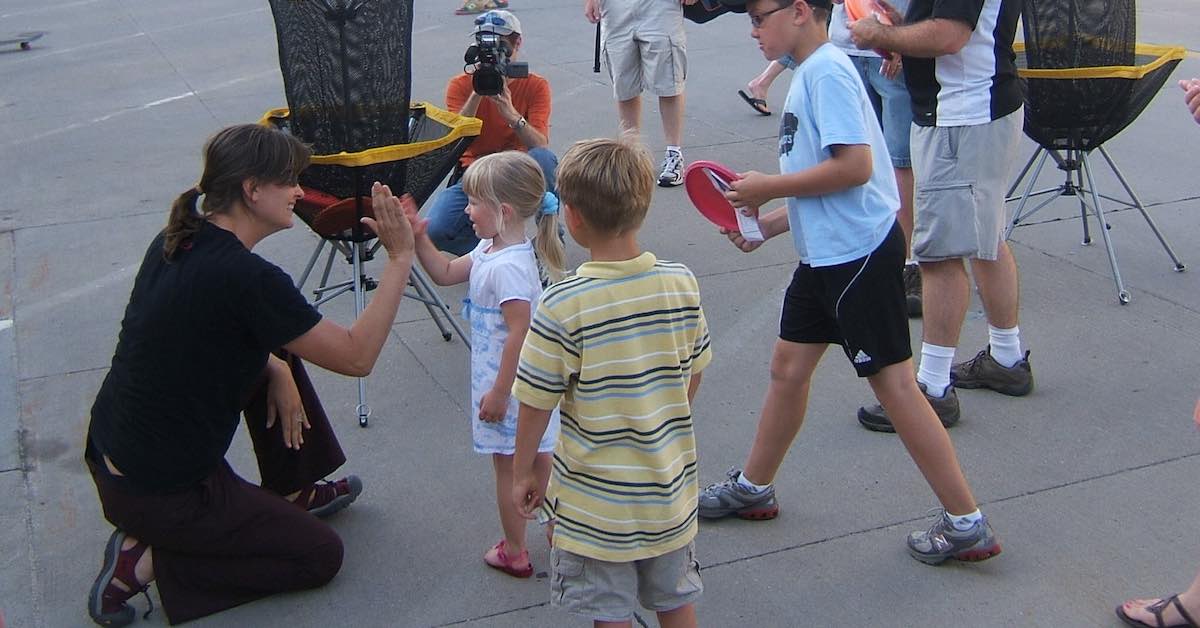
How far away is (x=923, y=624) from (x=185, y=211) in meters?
2.27

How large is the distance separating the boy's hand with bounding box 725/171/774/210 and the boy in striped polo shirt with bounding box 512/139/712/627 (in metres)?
0.59

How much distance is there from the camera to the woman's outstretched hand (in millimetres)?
3111

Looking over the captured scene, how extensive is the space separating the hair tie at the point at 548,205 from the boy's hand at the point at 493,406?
0.54 metres

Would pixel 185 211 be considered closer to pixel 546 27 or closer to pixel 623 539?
pixel 623 539

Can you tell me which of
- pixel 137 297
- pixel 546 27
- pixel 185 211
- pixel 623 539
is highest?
pixel 185 211

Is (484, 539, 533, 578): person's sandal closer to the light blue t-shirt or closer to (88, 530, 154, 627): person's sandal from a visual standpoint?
(88, 530, 154, 627): person's sandal

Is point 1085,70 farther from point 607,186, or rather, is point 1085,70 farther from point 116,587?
point 116,587

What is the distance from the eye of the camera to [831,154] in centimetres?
318

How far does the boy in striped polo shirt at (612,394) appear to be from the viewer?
258cm

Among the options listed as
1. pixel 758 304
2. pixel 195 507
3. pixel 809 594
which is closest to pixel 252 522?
pixel 195 507

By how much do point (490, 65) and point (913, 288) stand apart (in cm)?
209

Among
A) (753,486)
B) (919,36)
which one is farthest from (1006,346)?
(753,486)

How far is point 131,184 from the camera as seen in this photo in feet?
25.3

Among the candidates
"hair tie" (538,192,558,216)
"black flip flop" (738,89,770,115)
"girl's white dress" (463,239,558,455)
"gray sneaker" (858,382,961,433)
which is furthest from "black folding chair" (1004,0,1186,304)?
"black flip flop" (738,89,770,115)
